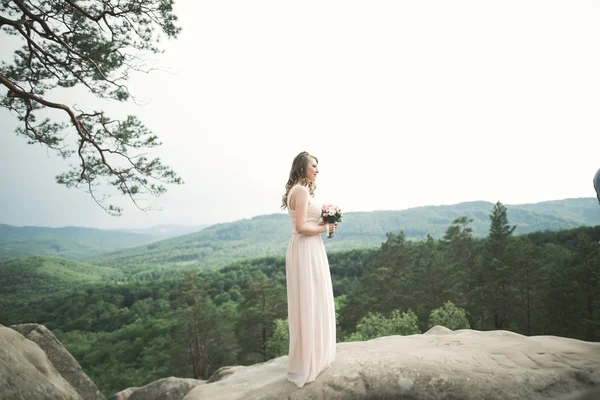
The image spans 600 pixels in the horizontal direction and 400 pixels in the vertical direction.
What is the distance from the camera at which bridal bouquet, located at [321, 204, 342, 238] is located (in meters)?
5.10

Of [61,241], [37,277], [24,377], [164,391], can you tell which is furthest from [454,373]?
[61,241]

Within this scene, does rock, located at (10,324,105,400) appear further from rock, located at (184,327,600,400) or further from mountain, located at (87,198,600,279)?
mountain, located at (87,198,600,279)

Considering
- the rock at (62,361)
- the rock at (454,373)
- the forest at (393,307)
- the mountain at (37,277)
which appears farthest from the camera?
the mountain at (37,277)

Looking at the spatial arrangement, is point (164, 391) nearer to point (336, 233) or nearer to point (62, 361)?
point (62, 361)

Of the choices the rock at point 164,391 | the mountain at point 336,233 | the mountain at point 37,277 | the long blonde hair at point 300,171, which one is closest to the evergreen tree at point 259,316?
the mountain at point 37,277

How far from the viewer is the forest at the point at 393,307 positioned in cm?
1944

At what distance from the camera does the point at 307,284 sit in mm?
5133

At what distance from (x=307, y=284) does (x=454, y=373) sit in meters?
2.39

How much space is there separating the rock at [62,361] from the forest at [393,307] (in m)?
14.6

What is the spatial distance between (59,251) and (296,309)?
301 feet

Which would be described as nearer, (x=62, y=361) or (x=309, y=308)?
(x=309, y=308)

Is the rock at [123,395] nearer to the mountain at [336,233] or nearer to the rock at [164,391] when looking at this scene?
the rock at [164,391]

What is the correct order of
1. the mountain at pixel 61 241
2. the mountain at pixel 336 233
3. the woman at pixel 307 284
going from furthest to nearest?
the mountain at pixel 336 233, the mountain at pixel 61 241, the woman at pixel 307 284

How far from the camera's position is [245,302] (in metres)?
29.1
